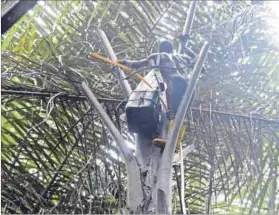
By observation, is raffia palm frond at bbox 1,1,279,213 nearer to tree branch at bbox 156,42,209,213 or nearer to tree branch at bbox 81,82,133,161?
tree branch at bbox 81,82,133,161

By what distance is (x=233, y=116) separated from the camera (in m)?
1.75

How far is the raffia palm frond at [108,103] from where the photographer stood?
5.61 ft

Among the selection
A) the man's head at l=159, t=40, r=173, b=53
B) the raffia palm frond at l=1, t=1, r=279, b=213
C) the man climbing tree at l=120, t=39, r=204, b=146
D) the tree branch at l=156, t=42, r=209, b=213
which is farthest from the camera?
the raffia palm frond at l=1, t=1, r=279, b=213

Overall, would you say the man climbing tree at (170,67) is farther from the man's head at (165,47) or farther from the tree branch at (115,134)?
the tree branch at (115,134)

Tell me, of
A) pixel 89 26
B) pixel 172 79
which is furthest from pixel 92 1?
pixel 172 79

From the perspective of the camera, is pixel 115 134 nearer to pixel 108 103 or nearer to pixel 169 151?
pixel 169 151

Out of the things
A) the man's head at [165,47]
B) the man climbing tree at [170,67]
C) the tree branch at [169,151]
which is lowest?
the tree branch at [169,151]

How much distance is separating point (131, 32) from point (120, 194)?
2.29 feet

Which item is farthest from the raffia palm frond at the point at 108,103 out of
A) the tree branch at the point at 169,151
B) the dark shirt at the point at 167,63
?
the tree branch at the point at 169,151

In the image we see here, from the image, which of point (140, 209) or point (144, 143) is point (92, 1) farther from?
point (140, 209)


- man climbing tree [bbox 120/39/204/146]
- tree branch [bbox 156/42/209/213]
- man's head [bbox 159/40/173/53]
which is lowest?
tree branch [bbox 156/42/209/213]

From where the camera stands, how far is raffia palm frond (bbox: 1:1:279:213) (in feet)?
5.61

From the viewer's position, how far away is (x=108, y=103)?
1.74 meters

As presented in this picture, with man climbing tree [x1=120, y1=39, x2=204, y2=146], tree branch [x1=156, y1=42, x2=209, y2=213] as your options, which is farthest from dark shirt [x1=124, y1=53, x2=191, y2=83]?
tree branch [x1=156, y1=42, x2=209, y2=213]
